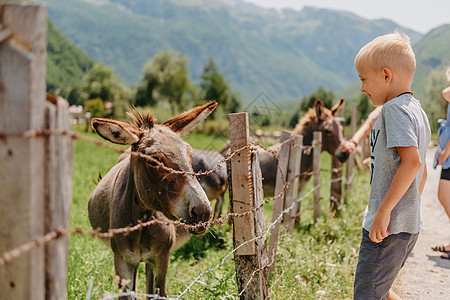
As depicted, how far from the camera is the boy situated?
6.84ft

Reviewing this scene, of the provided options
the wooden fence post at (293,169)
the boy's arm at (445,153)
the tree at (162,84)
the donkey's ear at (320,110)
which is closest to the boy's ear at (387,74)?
the wooden fence post at (293,169)

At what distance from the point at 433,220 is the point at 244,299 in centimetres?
578

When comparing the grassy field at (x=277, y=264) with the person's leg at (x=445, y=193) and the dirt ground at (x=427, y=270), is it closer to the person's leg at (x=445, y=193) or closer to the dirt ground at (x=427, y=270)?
the dirt ground at (x=427, y=270)

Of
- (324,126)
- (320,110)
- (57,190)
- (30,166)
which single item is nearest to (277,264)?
(57,190)

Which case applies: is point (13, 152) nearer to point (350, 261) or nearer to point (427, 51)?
point (350, 261)

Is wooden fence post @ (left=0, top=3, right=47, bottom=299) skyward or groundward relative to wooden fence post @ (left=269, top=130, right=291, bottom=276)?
skyward

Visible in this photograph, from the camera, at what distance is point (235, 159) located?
2.60 m

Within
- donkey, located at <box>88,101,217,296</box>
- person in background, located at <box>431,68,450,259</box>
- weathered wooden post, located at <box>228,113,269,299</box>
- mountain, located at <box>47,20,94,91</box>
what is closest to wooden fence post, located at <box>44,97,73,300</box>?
donkey, located at <box>88,101,217,296</box>

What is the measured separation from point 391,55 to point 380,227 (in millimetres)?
1053

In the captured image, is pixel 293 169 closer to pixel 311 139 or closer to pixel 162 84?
pixel 311 139

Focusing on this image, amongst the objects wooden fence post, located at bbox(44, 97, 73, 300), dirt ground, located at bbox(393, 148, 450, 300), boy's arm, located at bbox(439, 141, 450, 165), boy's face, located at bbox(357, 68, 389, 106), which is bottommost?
dirt ground, located at bbox(393, 148, 450, 300)

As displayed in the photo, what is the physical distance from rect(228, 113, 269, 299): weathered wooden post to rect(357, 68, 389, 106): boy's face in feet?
2.71

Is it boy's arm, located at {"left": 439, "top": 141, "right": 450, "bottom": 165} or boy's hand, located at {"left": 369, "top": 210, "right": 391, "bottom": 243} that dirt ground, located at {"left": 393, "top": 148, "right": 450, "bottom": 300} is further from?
boy's hand, located at {"left": 369, "top": 210, "right": 391, "bottom": 243}

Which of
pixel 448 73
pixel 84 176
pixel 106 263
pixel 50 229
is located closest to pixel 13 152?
pixel 50 229
